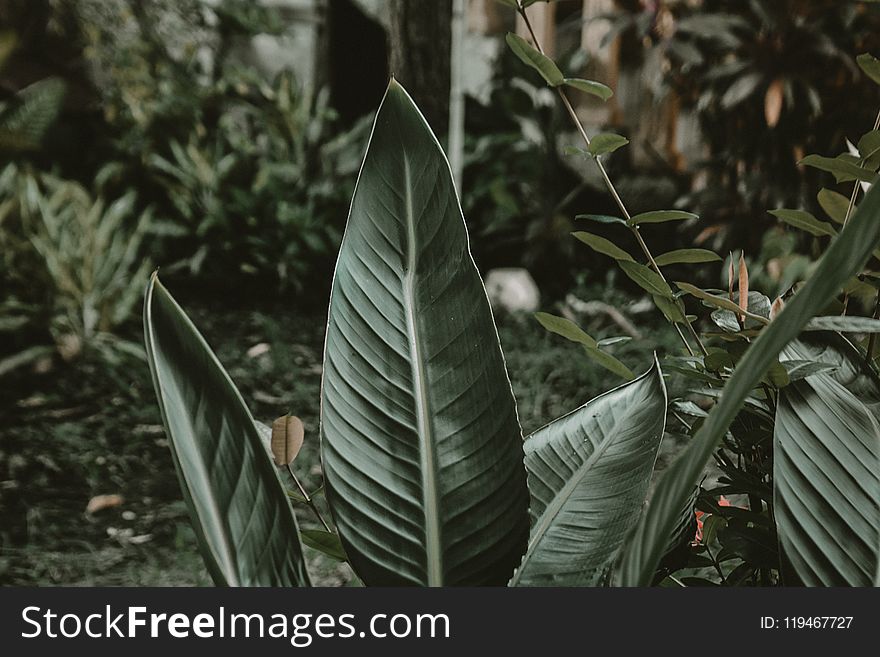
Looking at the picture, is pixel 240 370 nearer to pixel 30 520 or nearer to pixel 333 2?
pixel 30 520

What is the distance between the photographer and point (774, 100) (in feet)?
12.3

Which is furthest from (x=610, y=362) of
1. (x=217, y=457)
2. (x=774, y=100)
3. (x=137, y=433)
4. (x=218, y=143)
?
(x=218, y=143)

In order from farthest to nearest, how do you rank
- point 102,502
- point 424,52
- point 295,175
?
1. point 295,175
2. point 424,52
3. point 102,502

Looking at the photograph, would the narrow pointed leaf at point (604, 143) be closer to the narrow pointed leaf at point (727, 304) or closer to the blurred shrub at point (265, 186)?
the narrow pointed leaf at point (727, 304)

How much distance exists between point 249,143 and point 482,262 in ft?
4.35

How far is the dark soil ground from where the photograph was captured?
223 cm

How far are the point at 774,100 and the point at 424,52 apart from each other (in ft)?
5.70

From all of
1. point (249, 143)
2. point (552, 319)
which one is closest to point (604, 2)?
point (249, 143)

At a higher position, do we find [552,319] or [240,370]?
[552,319]

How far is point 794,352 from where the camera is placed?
0.46m

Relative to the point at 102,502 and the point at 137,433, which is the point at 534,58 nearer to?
the point at 102,502

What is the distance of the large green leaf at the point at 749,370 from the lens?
0.83 feet

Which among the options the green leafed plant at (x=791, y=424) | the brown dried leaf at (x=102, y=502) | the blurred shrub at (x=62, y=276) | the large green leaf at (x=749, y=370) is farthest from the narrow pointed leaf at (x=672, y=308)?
the blurred shrub at (x=62, y=276)

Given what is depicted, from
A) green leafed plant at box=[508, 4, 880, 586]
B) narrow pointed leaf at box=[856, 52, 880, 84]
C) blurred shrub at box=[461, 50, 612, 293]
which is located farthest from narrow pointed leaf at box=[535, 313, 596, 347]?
blurred shrub at box=[461, 50, 612, 293]
